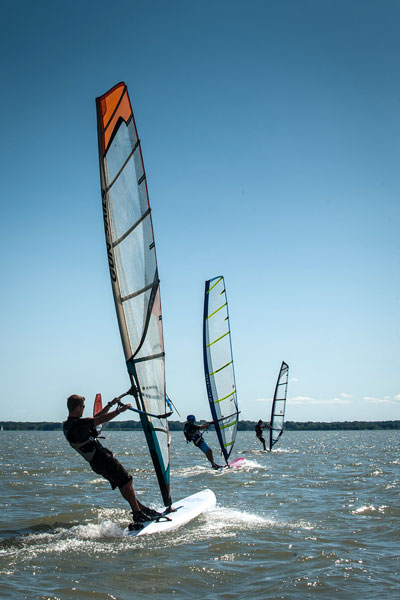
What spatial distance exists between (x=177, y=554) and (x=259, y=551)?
729mm

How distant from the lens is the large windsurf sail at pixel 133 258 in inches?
210

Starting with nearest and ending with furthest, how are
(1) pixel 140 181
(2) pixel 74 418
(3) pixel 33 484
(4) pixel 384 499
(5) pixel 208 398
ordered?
(2) pixel 74 418, (1) pixel 140 181, (4) pixel 384 499, (3) pixel 33 484, (5) pixel 208 398

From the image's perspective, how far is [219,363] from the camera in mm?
12172

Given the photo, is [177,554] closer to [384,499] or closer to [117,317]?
[117,317]

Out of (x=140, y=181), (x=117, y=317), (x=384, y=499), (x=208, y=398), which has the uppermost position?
(x=140, y=181)

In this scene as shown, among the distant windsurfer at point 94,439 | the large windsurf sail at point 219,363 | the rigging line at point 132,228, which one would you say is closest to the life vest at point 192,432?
the large windsurf sail at point 219,363

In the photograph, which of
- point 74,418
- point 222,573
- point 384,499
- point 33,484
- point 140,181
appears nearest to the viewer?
point 222,573

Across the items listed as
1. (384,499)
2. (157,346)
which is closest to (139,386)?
(157,346)

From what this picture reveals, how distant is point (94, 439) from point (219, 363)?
23.1 feet

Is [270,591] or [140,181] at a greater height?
[140,181]

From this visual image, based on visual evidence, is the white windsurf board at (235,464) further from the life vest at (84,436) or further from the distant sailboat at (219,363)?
the life vest at (84,436)

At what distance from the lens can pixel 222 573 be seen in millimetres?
4020

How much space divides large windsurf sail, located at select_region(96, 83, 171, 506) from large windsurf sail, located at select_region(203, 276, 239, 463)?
237 inches

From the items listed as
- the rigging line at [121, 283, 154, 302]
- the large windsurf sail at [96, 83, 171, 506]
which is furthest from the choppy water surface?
the rigging line at [121, 283, 154, 302]
